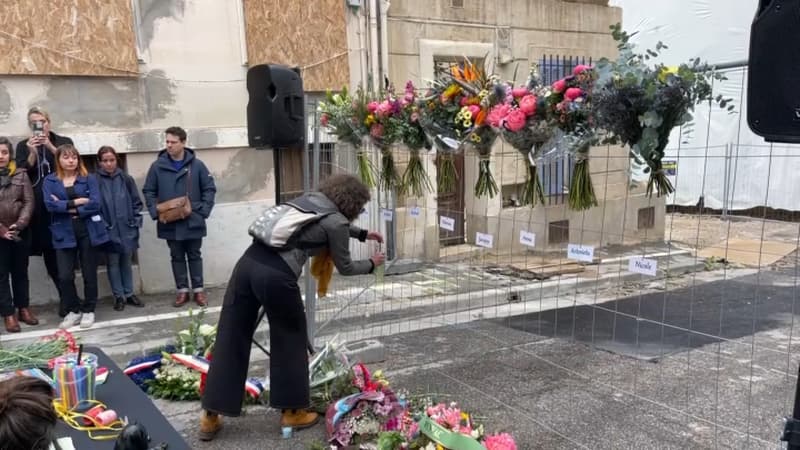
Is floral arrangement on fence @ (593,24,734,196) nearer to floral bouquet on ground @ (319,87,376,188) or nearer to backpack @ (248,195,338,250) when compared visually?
backpack @ (248,195,338,250)

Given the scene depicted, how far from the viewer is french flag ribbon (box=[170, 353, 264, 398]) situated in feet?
13.4

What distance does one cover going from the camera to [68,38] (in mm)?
6332

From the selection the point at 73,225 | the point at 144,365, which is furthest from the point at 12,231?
the point at 144,365

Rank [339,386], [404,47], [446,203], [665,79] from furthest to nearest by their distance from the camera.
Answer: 1. [404,47]
2. [446,203]
3. [339,386]
4. [665,79]

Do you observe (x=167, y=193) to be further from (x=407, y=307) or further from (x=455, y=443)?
(x=455, y=443)

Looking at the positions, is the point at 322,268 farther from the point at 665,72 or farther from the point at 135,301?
the point at 135,301

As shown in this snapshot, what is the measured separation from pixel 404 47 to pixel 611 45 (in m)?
4.43

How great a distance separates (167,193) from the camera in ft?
21.0

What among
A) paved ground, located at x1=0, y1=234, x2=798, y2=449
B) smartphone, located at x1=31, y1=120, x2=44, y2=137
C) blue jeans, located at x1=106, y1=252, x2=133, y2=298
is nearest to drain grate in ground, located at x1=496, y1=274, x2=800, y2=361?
paved ground, located at x1=0, y1=234, x2=798, y2=449

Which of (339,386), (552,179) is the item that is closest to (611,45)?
(552,179)

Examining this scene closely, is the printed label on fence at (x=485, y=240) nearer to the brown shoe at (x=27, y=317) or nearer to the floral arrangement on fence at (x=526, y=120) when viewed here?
the floral arrangement on fence at (x=526, y=120)

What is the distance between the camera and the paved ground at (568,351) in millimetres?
3717

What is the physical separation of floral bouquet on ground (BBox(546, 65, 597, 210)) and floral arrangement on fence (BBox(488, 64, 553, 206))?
0.08 meters

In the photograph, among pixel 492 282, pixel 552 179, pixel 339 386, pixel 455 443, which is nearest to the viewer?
pixel 455 443
